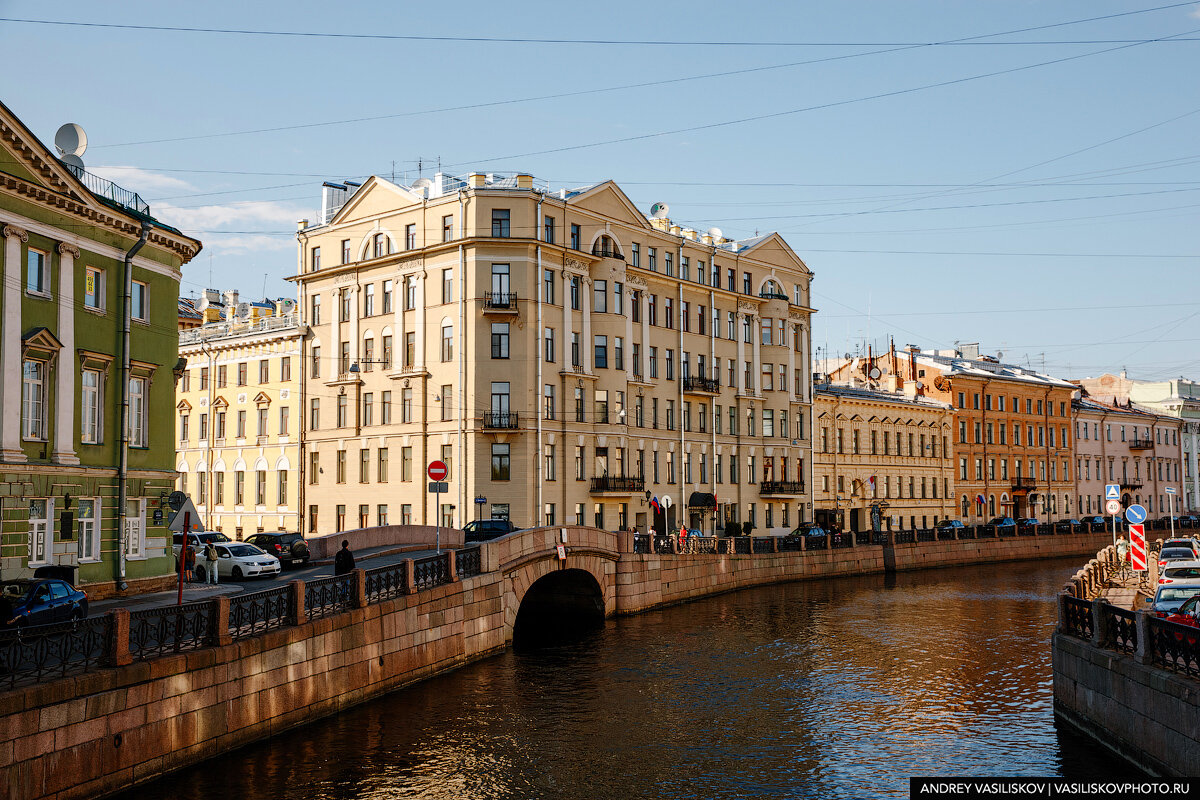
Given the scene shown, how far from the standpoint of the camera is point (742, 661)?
102ft

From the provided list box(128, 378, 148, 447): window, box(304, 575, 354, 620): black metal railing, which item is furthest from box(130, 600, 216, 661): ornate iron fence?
box(128, 378, 148, 447): window

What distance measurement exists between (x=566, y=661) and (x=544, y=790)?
12.8m

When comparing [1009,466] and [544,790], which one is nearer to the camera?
[544,790]

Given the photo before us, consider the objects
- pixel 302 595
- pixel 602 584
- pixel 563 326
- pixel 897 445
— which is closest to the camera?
pixel 302 595

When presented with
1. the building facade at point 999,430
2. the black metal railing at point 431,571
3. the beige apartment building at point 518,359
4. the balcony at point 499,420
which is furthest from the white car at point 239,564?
the building facade at point 999,430

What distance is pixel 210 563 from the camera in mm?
35250

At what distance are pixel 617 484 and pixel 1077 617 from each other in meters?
37.0

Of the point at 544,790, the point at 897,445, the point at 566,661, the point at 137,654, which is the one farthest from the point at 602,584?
the point at 897,445

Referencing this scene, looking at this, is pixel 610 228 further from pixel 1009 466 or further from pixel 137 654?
pixel 1009 466

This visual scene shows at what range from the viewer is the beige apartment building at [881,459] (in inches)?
2943

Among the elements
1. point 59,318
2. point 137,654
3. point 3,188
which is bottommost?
point 137,654

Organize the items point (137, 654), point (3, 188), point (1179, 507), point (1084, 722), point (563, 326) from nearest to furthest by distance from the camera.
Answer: point (137, 654), point (1084, 722), point (3, 188), point (563, 326), point (1179, 507)

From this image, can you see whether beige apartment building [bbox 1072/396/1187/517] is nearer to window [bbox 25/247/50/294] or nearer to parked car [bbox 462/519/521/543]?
parked car [bbox 462/519/521/543]

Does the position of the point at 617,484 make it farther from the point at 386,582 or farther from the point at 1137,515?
the point at 386,582
